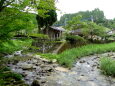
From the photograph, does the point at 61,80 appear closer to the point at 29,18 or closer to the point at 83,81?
the point at 83,81

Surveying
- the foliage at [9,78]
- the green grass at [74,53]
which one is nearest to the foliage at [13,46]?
the foliage at [9,78]

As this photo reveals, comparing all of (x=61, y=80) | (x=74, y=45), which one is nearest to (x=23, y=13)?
(x=61, y=80)

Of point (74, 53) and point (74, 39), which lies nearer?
point (74, 53)

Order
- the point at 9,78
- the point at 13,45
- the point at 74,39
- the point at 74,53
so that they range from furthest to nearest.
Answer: the point at 74,39
the point at 74,53
the point at 9,78
the point at 13,45

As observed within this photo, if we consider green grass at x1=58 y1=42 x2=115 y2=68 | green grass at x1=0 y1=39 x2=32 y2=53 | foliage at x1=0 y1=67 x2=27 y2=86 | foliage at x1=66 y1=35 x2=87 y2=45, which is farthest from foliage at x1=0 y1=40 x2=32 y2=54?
foliage at x1=66 y1=35 x2=87 y2=45

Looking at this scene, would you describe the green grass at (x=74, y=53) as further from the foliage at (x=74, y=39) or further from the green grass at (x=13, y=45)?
the green grass at (x=13, y=45)

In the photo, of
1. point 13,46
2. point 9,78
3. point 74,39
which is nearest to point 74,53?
point 74,39

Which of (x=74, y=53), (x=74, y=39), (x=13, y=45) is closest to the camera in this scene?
(x=13, y=45)

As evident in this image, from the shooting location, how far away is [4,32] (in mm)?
1655

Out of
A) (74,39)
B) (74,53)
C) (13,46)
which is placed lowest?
(74,53)

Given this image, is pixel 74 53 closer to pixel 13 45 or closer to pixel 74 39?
pixel 74 39

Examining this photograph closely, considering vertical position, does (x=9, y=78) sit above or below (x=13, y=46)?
below

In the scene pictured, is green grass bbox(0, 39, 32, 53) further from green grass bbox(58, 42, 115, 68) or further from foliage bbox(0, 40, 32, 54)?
green grass bbox(58, 42, 115, 68)

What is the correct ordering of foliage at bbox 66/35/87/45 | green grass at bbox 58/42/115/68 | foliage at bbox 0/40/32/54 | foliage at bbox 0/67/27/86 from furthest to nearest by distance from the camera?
1. foliage at bbox 66/35/87/45
2. green grass at bbox 58/42/115/68
3. foliage at bbox 0/67/27/86
4. foliage at bbox 0/40/32/54
